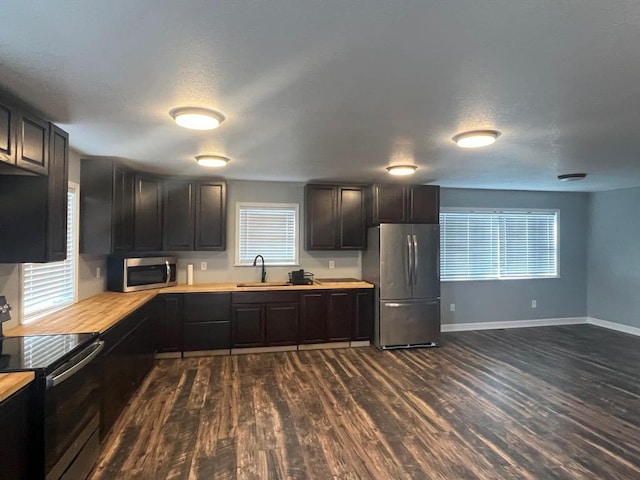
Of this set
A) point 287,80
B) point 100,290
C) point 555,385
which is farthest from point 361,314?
point 287,80

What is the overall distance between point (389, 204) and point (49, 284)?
3.97 metres

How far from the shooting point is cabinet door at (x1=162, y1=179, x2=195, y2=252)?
186 inches

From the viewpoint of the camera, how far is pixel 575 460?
8.14 feet

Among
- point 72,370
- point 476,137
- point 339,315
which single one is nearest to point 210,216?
point 339,315

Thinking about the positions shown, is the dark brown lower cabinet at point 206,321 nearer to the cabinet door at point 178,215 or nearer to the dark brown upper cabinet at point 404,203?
the cabinet door at point 178,215

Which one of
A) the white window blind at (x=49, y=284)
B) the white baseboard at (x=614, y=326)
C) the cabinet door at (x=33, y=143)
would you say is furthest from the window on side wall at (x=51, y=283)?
the white baseboard at (x=614, y=326)

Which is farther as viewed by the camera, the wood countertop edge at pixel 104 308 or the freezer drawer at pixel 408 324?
the freezer drawer at pixel 408 324

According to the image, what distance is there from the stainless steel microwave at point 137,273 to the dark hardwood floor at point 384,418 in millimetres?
969

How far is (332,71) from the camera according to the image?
1.81 meters

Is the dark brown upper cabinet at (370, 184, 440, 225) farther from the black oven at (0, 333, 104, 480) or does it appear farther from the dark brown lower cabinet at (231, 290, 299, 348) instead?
the black oven at (0, 333, 104, 480)

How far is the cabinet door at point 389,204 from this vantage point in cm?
518

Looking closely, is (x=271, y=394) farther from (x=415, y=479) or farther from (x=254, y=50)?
(x=254, y=50)

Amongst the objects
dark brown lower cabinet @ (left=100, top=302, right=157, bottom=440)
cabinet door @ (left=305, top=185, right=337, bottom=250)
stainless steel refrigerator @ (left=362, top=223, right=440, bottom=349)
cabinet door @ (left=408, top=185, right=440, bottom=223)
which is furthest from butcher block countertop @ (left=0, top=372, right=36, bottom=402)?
cabinet door @ (left=408, top=185, right=440, bottom=223)

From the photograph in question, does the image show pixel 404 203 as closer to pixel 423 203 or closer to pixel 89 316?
pixel 423 203
